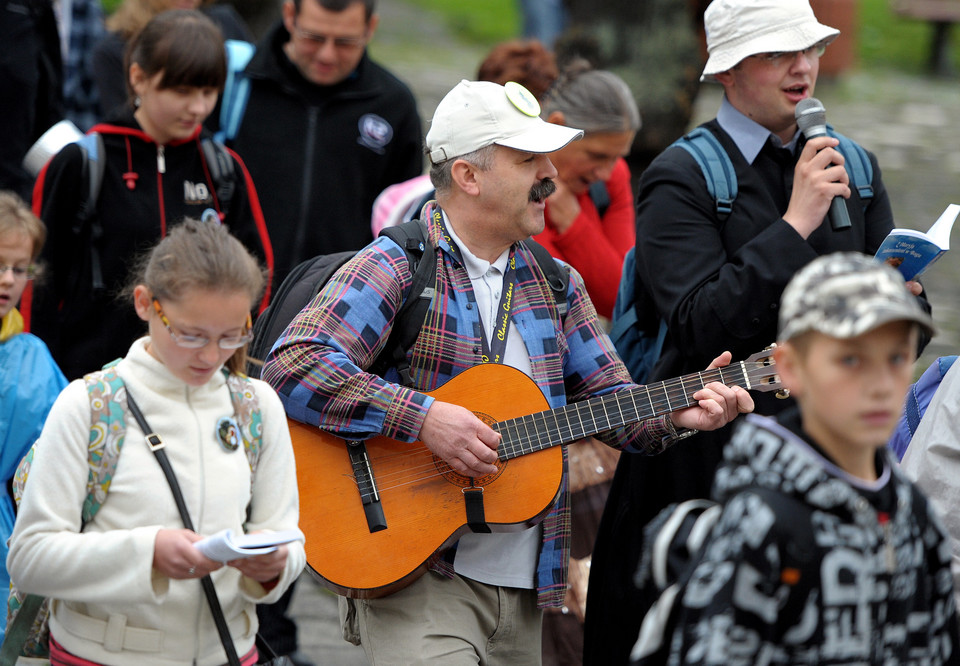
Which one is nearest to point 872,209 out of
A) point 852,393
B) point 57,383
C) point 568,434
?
point 568,434

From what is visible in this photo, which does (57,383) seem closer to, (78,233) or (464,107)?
(78,233)

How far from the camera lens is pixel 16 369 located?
356cm

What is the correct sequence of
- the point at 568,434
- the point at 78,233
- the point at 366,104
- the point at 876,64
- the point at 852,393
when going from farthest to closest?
the point at 876,64 < the point at 366,104 < the point at 78,233 < the point at 568,434 < the point at 852,393

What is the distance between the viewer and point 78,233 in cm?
444

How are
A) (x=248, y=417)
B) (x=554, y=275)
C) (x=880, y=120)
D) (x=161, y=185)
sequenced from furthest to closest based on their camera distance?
(x=880, y=120), (x=161, y=185), (x=554, y=275), (x=248, y=417)

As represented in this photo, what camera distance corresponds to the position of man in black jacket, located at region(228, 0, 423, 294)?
5363mm

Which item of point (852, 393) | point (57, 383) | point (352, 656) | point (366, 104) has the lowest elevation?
point (352, 656)

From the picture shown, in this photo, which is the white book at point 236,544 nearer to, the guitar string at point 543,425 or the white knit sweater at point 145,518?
the white knit sweater at point 145,518

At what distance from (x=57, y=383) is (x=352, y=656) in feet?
6.30

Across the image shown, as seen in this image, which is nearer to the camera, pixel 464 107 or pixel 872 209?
pixel 464 107

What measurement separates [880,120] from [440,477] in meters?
9.33

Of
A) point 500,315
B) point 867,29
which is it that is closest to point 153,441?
point 500,315

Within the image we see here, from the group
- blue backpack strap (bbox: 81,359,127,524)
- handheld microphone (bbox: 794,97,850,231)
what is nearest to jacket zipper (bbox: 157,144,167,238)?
blue backpack strap (bbox: 81,359,127,524)

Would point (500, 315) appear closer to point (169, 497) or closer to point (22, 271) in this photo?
point (169, 497)
